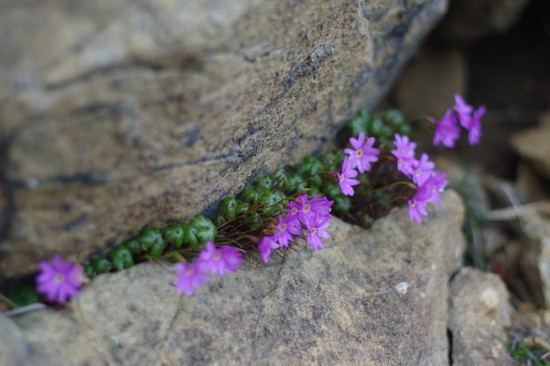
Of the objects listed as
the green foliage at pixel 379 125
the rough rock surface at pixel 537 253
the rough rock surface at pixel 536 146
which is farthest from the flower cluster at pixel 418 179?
the rough rock surface at pixel 536 146

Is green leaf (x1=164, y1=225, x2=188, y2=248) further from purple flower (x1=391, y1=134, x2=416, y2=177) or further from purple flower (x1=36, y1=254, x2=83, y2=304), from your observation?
purple flower (x1=391, y1=134, x2=416, y2=177)

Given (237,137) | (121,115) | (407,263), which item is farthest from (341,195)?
(121,115)

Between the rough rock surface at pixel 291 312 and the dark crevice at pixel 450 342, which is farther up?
the rough rock surface at pixel 291 312

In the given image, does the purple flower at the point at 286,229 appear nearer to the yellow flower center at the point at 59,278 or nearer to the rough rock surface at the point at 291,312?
Result: the rough rock surface at the point at 291,312

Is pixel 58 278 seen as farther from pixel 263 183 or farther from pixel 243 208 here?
pixel 263 183

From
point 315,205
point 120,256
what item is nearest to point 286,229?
point 315,205

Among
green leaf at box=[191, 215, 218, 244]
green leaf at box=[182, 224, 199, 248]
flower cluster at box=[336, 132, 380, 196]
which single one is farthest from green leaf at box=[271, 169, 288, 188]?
green leaf at box=[182, 224, 199, 248]
